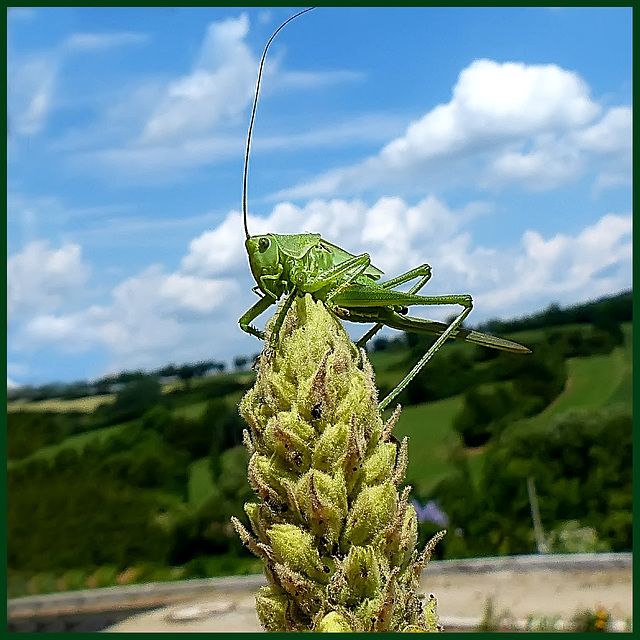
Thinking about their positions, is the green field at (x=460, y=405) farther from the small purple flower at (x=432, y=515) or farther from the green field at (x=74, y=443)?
the green field at (x=74, y=443)

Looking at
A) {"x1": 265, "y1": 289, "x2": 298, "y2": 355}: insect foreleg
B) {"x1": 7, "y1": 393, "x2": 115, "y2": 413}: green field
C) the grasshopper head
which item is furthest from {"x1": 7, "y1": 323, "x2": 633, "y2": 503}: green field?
{"x1": 265, "y1": 289, "x2": 298, "y2": 355}: insect foreleg

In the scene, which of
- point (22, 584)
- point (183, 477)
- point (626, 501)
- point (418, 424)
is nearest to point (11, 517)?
point (22, 584)

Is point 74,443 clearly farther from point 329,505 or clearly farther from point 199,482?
point 329,505

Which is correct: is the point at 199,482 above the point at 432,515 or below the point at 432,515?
above

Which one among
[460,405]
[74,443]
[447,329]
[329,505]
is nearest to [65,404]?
[74,443]

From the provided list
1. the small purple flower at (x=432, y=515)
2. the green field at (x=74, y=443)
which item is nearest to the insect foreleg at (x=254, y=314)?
the small purple flower at (x=432, y=515)

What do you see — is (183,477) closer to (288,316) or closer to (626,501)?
(626,501)

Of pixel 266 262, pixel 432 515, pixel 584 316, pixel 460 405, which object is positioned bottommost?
pixel 432 515
